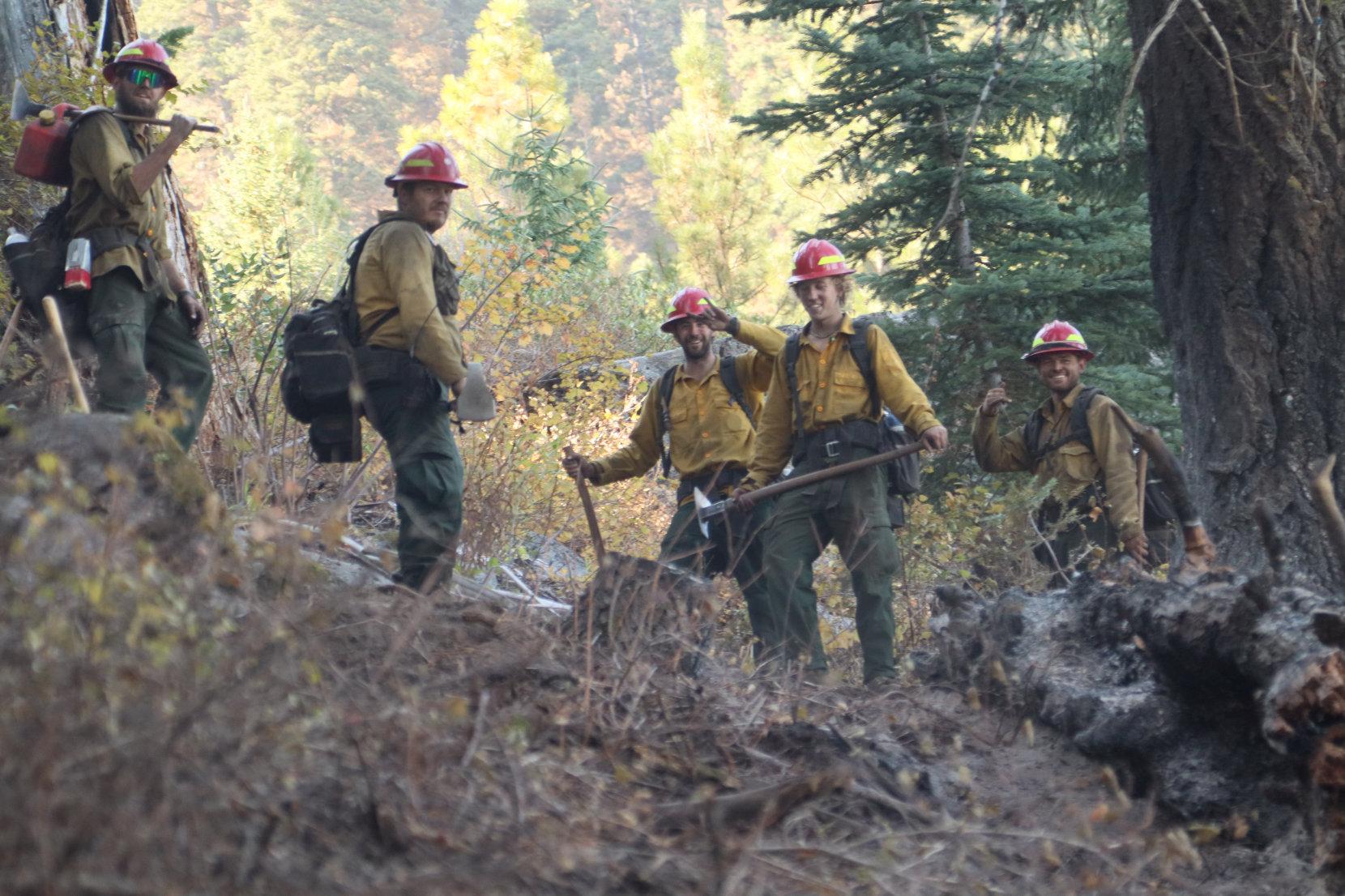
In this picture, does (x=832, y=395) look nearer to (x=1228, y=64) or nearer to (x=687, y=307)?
(x=687, y=307)

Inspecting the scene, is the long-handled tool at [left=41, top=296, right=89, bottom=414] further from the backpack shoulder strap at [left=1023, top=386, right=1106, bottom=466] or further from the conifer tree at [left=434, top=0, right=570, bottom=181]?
the conifer tree at [left=434, top=0, right=570, bottom=181]

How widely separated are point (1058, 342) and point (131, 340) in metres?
4.86

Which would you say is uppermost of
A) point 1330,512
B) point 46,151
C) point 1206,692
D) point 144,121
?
point 144,121

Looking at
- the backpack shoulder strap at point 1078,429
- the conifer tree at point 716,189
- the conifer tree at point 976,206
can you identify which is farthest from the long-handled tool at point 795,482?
the conifer tree at point 716,189

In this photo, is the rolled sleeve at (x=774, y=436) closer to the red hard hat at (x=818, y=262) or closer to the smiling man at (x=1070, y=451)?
the red hard hat at (x=818, y=262)

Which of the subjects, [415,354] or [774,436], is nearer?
[415,354]

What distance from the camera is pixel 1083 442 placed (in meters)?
7.28

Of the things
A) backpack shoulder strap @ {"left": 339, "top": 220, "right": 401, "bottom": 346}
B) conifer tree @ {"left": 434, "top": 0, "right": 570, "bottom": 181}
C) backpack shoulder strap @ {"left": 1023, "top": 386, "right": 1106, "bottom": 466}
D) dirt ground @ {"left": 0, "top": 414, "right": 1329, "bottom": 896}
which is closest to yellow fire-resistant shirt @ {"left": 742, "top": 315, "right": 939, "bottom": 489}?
backpack shoulder strap @ {"left": 1023, "top": 386, "right": 1106, "bottom": 466}

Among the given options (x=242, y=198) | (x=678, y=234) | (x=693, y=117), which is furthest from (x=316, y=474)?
(x=693, y=117)

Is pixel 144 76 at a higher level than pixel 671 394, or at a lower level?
higher

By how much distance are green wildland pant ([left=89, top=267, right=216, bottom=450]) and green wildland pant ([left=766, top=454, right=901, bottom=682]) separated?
2.82 metres

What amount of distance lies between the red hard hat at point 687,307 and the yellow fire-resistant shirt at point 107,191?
2.74m

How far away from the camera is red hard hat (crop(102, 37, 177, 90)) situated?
18.7ft

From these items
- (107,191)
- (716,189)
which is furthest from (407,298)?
(716,189)
